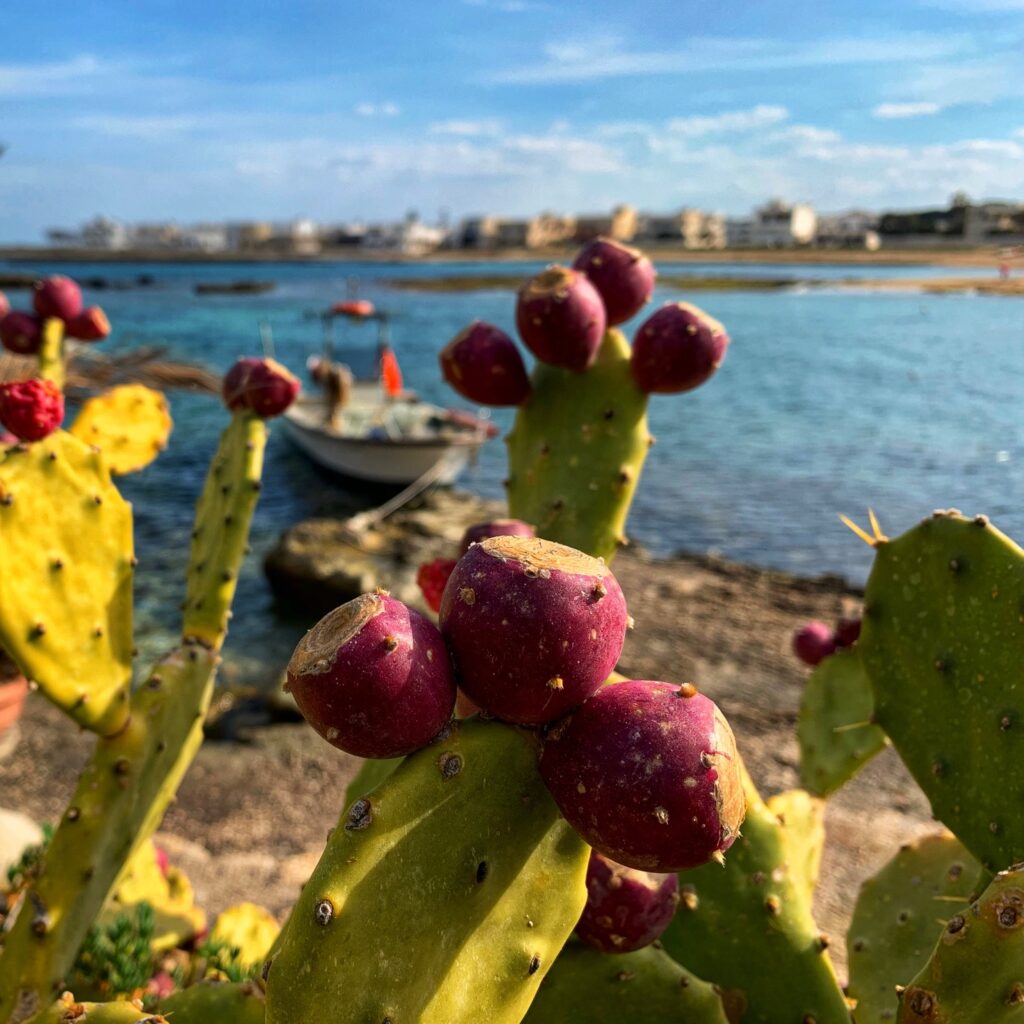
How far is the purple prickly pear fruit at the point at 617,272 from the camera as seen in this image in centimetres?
176

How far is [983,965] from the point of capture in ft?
3.61

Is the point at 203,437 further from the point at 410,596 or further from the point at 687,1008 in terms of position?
the point at 687,1008

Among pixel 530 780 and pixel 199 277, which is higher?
pixel 530 780

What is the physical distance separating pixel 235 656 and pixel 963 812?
8.45 m

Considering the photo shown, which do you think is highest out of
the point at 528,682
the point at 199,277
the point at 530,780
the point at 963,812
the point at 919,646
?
the point at 528,682

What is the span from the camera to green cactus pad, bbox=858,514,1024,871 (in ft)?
4.88

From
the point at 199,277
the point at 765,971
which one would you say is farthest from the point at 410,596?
the point at 199,277

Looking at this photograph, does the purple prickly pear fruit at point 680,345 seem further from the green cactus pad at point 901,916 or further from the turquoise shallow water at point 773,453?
the turquoise shallow water at point 773,453

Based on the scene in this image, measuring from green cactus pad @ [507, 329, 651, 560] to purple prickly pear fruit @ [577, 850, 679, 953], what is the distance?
0.74m

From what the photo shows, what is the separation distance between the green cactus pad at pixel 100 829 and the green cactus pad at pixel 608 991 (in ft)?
3.57

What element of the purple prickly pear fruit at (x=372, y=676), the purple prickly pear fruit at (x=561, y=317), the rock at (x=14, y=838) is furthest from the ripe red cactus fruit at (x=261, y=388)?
the rock at (x=14, y=838)

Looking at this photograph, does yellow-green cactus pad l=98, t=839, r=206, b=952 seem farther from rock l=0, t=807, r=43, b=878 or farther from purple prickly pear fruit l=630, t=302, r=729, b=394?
purple prickly pear fruit l=630, t=302, r=729, b=394

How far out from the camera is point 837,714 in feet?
8.82

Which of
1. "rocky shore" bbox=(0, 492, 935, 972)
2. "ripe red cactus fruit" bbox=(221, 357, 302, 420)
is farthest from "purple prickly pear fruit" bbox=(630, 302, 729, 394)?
"rocky shore" bbox=(0, 492, 935, 972)
